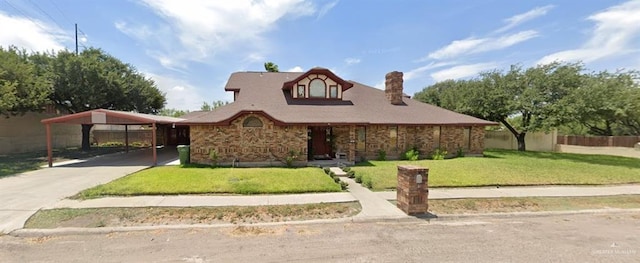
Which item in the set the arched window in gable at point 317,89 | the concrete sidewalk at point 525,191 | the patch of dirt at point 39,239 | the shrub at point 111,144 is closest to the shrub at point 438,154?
the concrete sidewalk at point 525,191

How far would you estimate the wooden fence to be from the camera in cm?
2955

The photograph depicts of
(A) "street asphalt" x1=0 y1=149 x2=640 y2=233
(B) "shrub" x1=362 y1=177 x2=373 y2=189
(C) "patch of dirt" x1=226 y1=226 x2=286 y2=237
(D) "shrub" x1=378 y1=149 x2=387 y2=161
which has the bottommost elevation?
(C) "patch of dirt" x1=226 y1=226 x2=286 y2=237

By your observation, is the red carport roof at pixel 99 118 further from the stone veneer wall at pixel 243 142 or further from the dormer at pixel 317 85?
the dormer at pixel 317 85

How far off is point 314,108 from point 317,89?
2121mm

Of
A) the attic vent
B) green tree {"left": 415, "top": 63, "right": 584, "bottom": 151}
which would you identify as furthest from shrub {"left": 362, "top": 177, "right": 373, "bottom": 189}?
green tree {"left": 415, "top": 63, "right": 584, "bottom": 151}

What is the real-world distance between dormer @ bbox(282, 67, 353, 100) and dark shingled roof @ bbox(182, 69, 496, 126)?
40 cm

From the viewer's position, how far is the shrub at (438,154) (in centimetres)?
1592

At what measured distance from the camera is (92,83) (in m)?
19.2

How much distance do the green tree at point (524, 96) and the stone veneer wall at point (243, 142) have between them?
16759mm

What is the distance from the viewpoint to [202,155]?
13391 millimetres

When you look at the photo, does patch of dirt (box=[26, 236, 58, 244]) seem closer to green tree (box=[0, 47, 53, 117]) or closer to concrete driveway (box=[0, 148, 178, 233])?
concrete driveway (box=[0, 148, 178, 233])

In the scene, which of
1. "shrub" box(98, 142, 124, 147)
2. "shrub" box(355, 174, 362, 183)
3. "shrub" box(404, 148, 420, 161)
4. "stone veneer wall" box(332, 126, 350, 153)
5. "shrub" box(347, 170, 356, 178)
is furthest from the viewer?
"shrub" box(98, 142, 124, 147)

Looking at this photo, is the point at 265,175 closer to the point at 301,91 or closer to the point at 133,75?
the point at 301,91

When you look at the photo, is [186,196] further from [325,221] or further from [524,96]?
[524,96]
